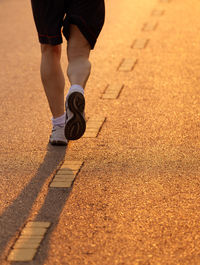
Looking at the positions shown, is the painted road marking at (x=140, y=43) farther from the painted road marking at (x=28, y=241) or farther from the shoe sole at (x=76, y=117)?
the painted road marking at (x=28, y=241)

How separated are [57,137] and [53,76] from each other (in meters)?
0.38

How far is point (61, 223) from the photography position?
3279mm

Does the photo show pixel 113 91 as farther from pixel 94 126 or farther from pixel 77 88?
pixel 77 88

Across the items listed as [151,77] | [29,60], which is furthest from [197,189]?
[29,60]

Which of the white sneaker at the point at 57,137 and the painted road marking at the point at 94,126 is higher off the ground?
the white sneaker at the point at 57,137

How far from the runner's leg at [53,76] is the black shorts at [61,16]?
0.17 m

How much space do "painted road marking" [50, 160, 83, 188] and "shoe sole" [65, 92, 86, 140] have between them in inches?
7.9

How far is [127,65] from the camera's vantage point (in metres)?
6.61

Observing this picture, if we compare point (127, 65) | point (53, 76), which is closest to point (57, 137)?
point (53, 76)

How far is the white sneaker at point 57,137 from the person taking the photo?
14.3 ft

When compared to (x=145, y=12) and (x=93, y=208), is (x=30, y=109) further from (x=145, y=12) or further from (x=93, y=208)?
(x=145, y=12)

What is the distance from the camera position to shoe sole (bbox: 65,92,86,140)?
152 inches

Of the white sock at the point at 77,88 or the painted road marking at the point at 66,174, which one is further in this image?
the white sock at the point at 77,88

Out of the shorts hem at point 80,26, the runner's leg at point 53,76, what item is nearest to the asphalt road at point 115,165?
the runner's leg at point 53,76
